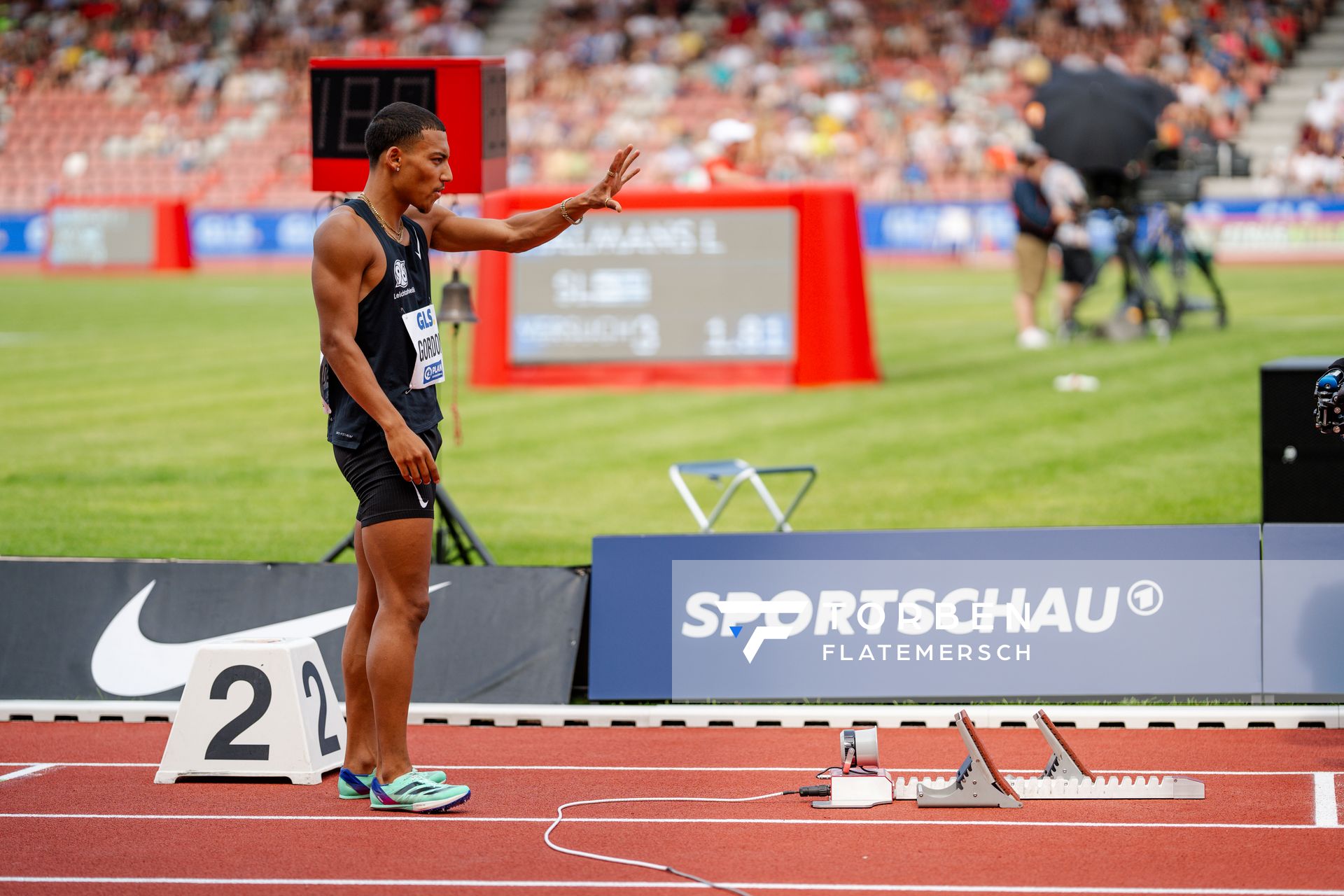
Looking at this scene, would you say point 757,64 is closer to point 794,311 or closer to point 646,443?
point 794,311

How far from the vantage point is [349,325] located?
18.6ft

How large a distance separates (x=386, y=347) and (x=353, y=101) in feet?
9.72

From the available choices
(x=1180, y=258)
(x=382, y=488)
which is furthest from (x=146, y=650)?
(x=1180, y=258)

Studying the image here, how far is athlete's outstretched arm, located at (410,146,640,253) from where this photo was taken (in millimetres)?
6203

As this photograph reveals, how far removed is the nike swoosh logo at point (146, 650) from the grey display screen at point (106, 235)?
29.5m

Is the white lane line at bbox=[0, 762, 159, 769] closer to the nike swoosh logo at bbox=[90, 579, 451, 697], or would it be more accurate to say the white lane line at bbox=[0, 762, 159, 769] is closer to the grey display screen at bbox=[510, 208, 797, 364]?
the nike swoosh logo at bbox=[90, 579, 451, 697]

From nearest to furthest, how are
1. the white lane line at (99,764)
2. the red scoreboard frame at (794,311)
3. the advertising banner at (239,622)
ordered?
the white lane line at (99,764), the advertising banner at (239,622), the red scoreboard frame at (794,311)

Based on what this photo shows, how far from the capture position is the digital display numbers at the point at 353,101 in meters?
8.41

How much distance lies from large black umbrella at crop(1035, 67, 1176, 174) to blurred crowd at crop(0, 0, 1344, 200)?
31.4ft

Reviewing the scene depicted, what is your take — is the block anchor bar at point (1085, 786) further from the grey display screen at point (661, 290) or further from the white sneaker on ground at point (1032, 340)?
the white sneaker on ground at point (1032, 340)

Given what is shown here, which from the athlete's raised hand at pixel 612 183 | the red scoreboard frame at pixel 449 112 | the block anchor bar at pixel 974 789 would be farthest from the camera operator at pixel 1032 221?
the block anchor bar at pixel 974 789

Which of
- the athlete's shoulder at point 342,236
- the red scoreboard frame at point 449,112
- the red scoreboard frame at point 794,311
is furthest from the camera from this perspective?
the red scoreboard frame at point 794,311

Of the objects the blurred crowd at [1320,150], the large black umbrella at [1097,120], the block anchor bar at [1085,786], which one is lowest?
the block anchor bar at [1085,786]

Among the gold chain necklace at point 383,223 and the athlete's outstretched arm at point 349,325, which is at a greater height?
the gold chain necklace at point 383,223
